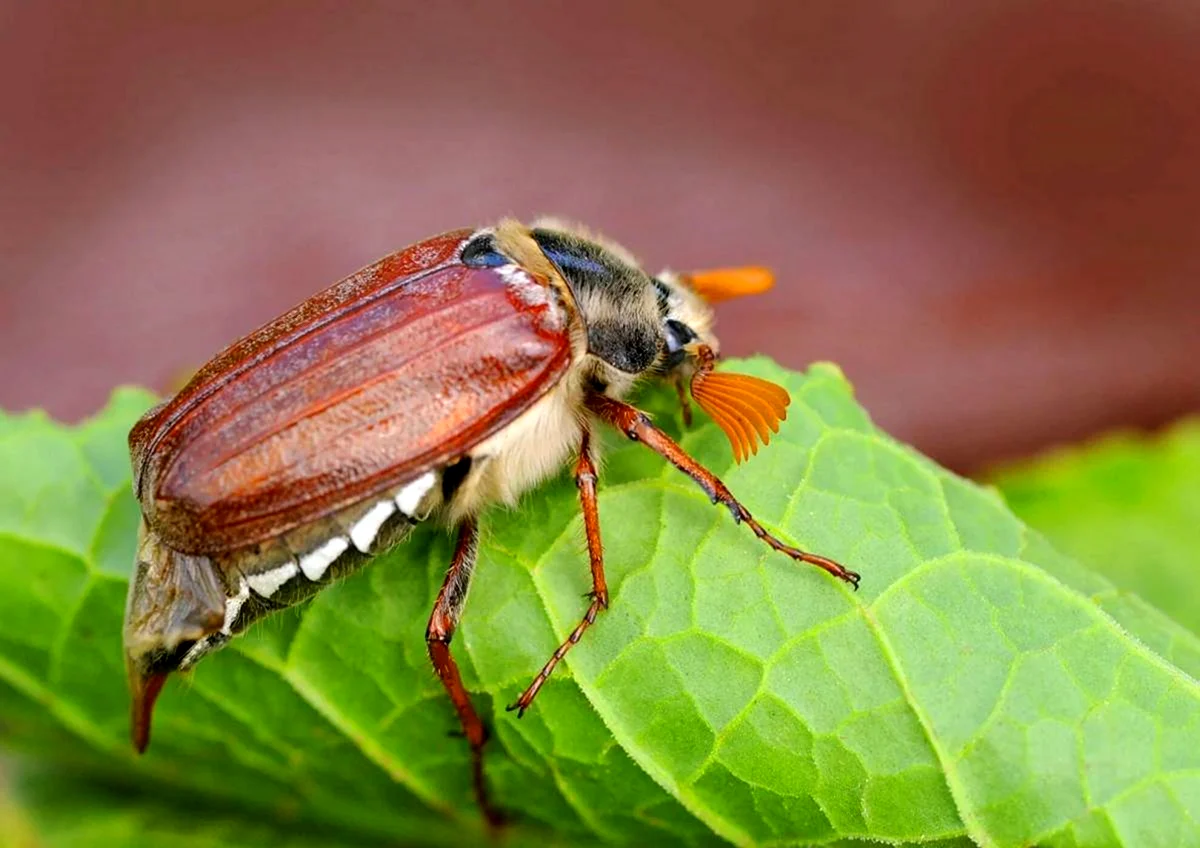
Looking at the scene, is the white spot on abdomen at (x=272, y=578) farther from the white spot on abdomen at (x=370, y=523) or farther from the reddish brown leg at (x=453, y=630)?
the reddish brown leg at (x=453, y=630)

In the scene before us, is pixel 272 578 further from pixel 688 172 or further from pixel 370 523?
pixel 688 172

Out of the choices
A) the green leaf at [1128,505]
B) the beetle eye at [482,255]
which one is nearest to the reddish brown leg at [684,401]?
the beetle eye at [482,255]

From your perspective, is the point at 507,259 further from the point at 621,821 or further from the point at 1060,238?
the point at 1060,238

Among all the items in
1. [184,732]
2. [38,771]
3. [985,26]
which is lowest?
[38,771]

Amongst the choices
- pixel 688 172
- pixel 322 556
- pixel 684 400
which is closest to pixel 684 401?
pixel 684 400

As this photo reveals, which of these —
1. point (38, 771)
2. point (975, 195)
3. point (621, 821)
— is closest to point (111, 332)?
point (38, 771)

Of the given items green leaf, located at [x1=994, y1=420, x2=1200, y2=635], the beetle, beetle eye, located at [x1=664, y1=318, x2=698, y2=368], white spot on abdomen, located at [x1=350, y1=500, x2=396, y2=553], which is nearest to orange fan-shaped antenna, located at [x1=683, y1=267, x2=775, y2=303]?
beetle eye, located at [x1=664, y1=318, x2=698, y2=368]

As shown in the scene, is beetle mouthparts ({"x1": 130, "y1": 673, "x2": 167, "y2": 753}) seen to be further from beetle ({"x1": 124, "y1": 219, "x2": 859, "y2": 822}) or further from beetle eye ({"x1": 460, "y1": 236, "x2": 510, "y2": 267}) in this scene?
beetle eye ({"x1": 460, "y1": 236, "x2": 510, "y2": 267})
